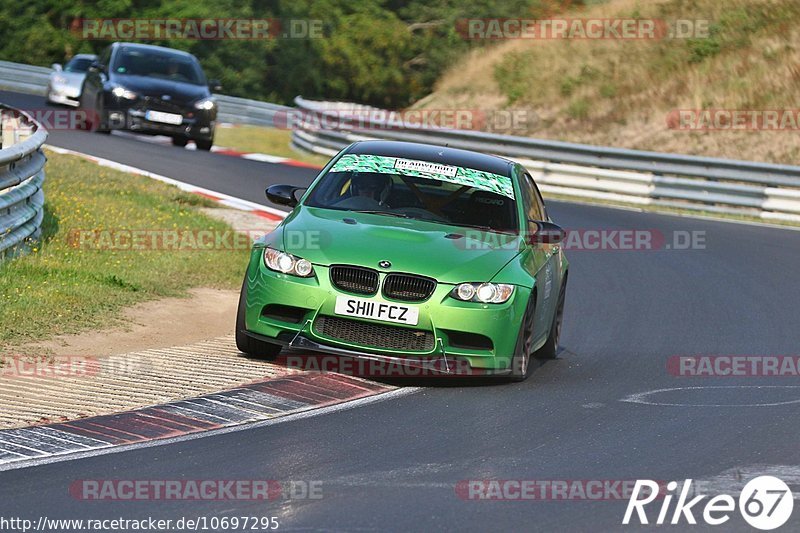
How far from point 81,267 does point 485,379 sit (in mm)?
4332

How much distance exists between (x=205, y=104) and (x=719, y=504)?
20.5m

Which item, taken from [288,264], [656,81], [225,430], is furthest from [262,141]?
[225,430]

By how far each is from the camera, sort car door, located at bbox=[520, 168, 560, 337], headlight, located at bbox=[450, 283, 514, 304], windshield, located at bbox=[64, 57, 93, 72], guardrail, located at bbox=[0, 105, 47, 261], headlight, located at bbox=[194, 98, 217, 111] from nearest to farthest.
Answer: headlight, located at bbox=[450, 283, 514, 304], car door, located at bbox=[520, 168, 560, 337], guardrail, located at bbox=[0, 105, 47, 261], headlight, located at bbox=[194, 98, 217, 111], windshield, located at bbox=[64, 57, 93, 72]

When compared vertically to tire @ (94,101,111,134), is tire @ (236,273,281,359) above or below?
above

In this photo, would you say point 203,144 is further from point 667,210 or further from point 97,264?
point 97,264

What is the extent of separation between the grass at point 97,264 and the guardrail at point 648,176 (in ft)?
29.9

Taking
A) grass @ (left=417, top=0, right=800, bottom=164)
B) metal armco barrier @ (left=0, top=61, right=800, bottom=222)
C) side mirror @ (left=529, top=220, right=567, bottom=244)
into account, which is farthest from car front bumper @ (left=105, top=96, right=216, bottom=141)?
side mirror @ (left=529, top=220, right=567, bottom=244)

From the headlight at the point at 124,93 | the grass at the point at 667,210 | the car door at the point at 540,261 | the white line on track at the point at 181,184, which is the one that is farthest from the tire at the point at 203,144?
Answer: the car door at the point at 540,261

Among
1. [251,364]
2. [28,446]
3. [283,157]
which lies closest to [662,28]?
[283,157]

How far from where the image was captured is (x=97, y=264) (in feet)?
41.2

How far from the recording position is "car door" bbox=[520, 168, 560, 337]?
9.88m

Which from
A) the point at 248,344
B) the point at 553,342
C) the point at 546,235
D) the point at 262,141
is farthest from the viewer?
the point at 262,141

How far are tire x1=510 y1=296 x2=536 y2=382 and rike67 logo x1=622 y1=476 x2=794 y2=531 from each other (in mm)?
2618

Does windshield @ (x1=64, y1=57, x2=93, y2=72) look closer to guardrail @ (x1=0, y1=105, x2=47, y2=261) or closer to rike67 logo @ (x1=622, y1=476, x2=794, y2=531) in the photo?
guardrail @ (x1=0, y1=105, x2=47, y2=261)
